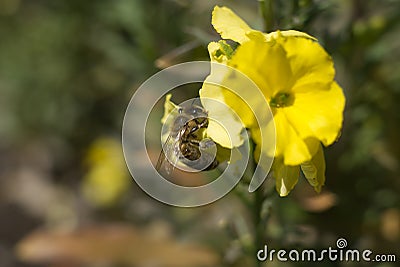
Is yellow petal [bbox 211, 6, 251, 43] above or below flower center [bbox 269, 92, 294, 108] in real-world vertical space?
above

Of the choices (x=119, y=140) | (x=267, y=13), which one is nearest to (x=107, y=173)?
(x=119, y=140)

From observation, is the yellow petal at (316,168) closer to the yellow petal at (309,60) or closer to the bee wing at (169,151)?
the yellow petal at (309,60)

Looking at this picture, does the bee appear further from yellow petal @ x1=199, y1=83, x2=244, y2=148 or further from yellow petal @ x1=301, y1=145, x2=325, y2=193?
yellow petal @ x1=301, y1=145, x2=325, y2=193

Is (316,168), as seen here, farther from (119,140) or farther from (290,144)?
(119,140)

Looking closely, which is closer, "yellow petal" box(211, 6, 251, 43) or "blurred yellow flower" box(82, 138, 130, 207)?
"yellow petal" box(211, 6, 251, 43)

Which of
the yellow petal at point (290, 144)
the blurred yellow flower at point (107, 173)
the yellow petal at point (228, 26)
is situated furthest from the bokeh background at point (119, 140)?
the yellow petal at point (290, 144)

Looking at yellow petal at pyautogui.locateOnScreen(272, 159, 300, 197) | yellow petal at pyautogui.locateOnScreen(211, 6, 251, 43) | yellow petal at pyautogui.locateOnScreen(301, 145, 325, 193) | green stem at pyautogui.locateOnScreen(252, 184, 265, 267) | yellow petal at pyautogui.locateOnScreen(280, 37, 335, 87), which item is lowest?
yellow petal at pyautogui.locateOnScreen(272, 159, 300, 197)

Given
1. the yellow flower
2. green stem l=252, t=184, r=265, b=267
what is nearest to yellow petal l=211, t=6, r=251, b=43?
the yellow flower
